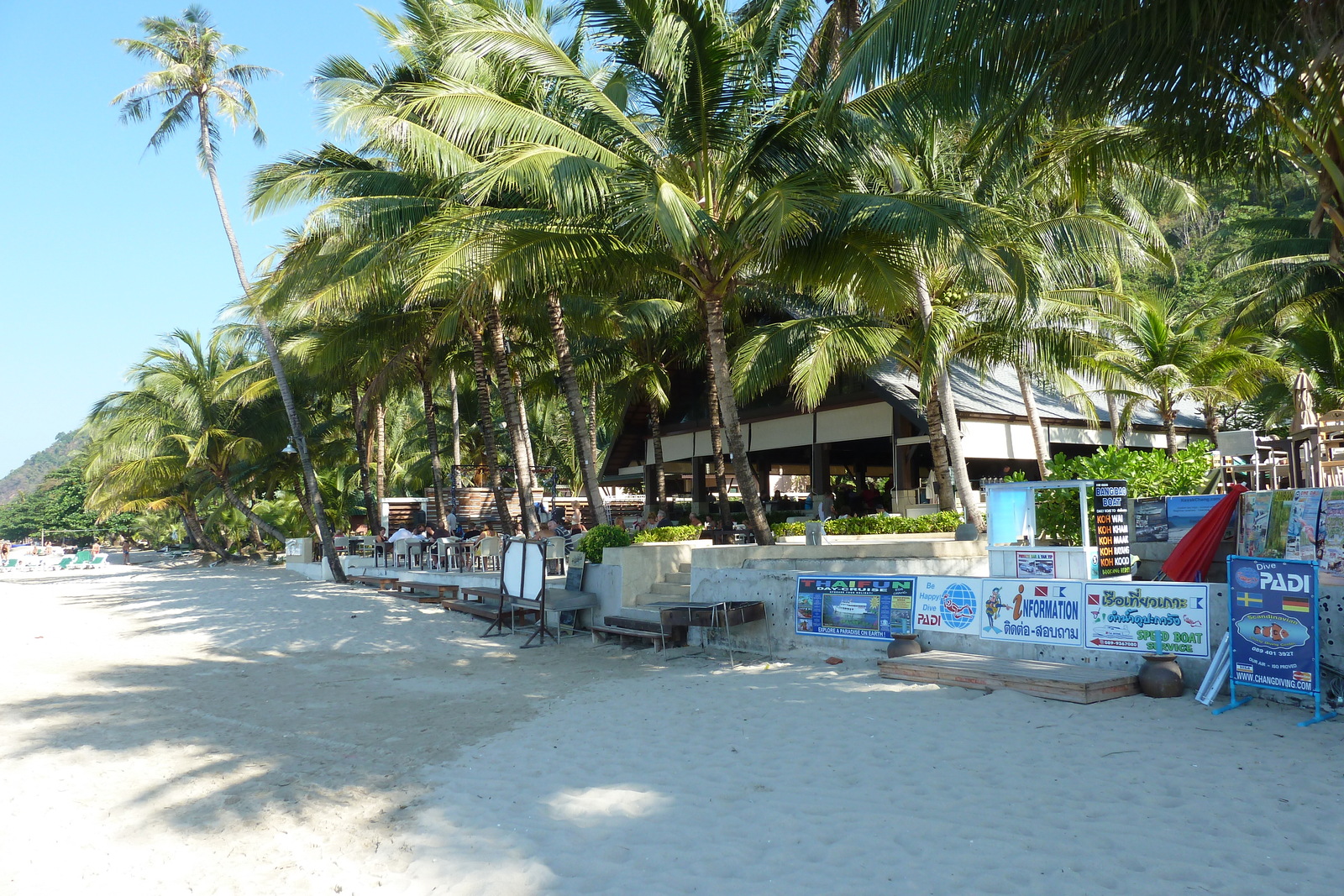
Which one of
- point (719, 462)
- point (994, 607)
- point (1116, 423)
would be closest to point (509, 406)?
point (719, 462)

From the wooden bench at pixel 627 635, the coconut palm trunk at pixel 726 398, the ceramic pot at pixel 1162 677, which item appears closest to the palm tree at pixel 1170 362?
the coconut palm trunk at pixel 726 398

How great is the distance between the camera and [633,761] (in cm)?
605

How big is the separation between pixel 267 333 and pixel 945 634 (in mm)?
18297

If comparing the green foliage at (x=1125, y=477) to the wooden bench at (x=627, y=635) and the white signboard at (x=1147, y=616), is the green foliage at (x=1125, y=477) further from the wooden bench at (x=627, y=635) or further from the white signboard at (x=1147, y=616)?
the wooden bench at (x=627, y=635)

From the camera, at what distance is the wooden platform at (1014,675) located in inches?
271

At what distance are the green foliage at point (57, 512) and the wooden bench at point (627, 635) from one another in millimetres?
63510

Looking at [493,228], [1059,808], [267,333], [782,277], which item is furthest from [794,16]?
[267,333]

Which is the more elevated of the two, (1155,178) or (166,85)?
(166,85)

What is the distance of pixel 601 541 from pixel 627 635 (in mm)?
1838

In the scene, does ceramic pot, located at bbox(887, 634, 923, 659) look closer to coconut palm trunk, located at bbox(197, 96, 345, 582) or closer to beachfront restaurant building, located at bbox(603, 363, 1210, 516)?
Result: beachfront restaurant building, located at bbox(603, 363, 1210, 516)

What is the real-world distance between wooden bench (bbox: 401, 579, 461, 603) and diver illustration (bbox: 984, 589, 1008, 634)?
10077mm

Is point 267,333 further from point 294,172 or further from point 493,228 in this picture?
point 493,228

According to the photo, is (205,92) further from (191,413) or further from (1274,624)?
(1274,624)

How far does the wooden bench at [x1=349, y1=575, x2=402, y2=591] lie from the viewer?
61.6 ft
